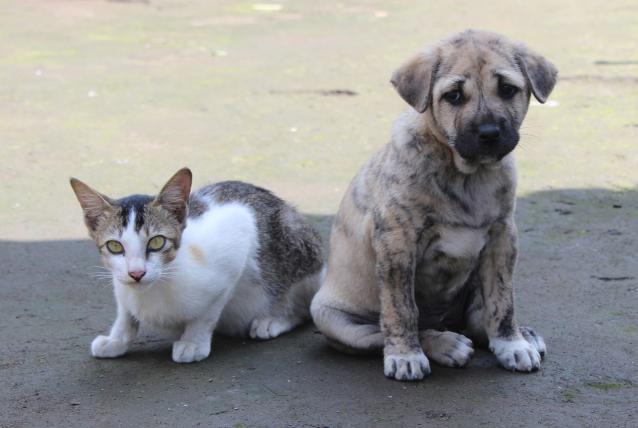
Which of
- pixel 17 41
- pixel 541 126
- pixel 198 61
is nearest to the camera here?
pixel 541 126

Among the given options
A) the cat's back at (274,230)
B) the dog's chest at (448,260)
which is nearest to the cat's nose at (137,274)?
the cat's back at (274,230)

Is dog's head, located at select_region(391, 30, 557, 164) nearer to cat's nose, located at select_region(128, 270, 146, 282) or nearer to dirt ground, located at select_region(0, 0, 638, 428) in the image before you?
dirt ground, located at select_region(0, 0, 638, 428)

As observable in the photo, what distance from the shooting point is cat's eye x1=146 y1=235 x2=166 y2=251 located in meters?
4.20

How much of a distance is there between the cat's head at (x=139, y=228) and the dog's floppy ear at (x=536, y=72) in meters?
1.43

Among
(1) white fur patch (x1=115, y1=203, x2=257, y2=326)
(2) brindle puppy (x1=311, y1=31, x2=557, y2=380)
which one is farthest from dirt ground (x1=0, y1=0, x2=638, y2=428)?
(1) white fur patch (x1=115, y1=203, x2=257, y2=326)

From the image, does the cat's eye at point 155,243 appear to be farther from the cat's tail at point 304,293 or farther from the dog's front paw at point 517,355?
the dog's front paw at point 517,355

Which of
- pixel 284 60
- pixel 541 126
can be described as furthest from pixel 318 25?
pixel 541 126

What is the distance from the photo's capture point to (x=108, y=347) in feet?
14.8

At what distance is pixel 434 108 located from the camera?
4.08 meters

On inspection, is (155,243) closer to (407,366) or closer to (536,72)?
(407,366)

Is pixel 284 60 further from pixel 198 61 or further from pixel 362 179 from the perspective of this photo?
pixel 362 179

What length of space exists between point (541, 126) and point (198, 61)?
4313mm

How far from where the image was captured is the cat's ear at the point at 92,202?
4234mm

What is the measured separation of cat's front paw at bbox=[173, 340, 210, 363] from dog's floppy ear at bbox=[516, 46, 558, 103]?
178 cm
